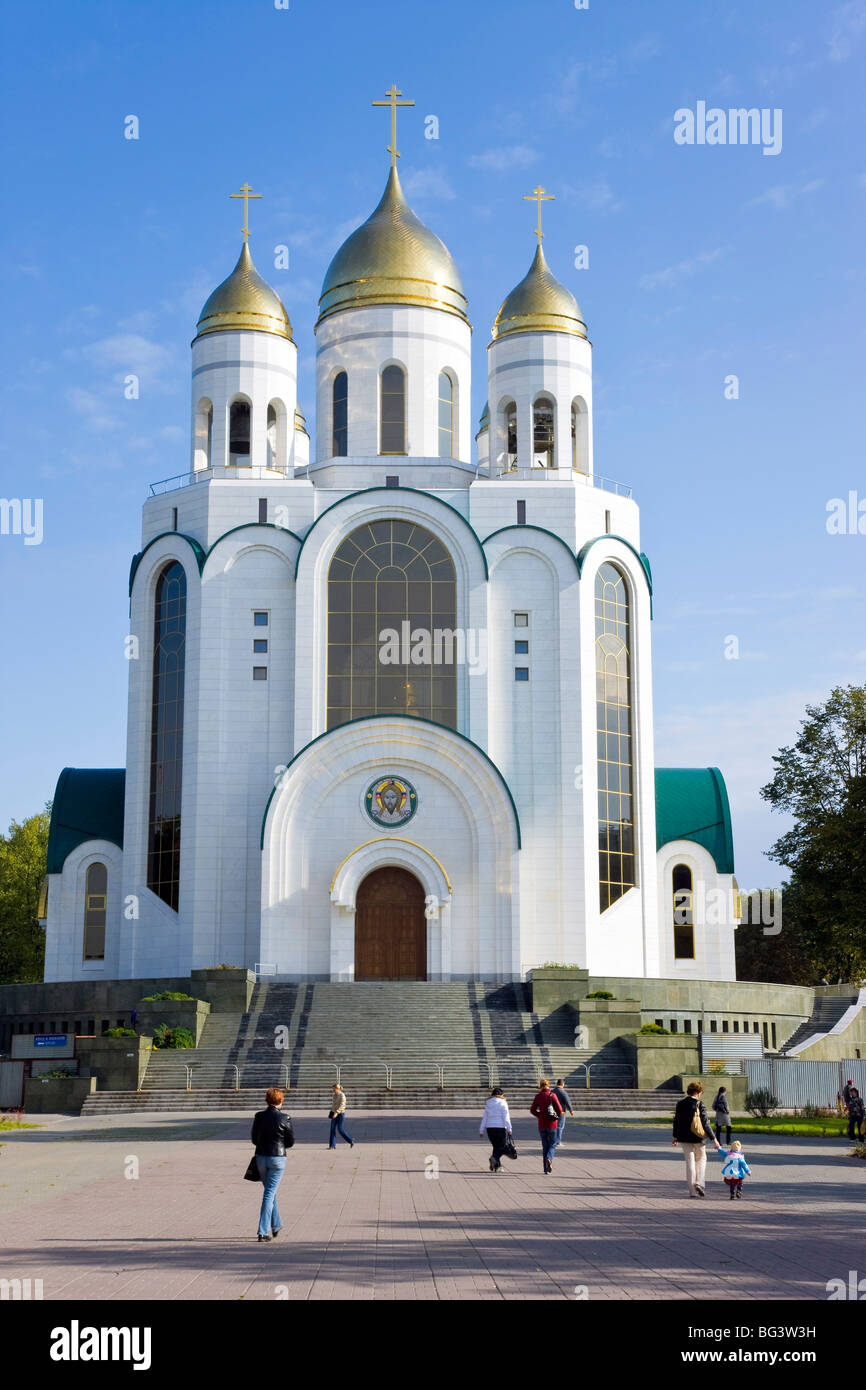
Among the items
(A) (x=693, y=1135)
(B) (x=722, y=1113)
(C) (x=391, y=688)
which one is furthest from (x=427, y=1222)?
(C) (x=391, y=688)

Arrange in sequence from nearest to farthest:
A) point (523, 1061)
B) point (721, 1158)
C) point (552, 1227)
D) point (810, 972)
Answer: point (552, 1227)
point (721, 1158)
point (523, 1061)
point (810, 972)

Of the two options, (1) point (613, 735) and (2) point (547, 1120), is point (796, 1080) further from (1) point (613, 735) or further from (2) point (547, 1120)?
(1) point (613, 735)

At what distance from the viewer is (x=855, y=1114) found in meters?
26.5

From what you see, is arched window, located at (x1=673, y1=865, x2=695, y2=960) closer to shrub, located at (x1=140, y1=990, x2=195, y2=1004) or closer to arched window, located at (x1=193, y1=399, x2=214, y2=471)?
shrub, located at (x1=140, y1=990, x2=195, y2=1004)

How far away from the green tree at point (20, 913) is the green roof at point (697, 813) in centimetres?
3171

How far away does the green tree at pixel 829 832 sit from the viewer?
3169 cm

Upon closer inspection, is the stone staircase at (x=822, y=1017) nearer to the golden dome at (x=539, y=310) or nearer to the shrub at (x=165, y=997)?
the shrub at (x=165, y=997)

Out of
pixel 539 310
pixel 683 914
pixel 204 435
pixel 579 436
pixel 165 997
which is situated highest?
pixel 539 310

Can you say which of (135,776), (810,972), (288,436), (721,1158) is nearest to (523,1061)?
(721,1158)

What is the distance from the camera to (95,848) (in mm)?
48531

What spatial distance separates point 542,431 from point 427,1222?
3579 centimetres

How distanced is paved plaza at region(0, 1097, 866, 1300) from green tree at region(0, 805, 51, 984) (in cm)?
4484

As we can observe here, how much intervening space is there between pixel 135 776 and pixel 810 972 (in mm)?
34141
